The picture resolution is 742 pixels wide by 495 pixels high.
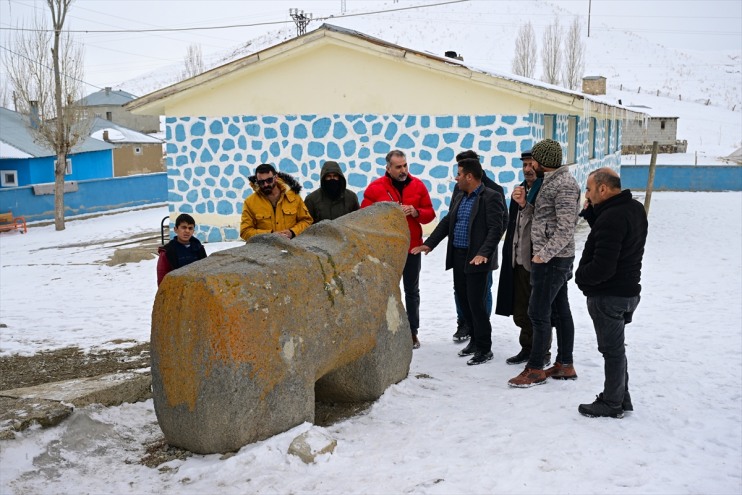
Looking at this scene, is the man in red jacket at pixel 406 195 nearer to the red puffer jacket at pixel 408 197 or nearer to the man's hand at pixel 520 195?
the red puffer jacket at pixel 408 197

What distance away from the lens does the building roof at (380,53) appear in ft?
39.7

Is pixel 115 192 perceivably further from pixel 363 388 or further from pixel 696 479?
pixel 696 479

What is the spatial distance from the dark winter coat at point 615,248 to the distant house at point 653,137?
36403 mm

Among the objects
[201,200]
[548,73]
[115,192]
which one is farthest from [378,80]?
[548,73]

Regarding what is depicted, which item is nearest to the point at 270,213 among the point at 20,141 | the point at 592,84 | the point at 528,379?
the point at 528,379

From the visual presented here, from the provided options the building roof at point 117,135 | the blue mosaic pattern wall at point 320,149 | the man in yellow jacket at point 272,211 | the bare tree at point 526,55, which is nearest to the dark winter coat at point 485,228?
the man in yellow jacket at point 272,211

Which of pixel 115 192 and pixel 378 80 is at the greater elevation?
pixel 378 80

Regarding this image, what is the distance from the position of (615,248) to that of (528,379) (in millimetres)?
1403

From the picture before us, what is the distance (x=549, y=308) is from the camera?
536 cm

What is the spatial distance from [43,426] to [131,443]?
55 cm

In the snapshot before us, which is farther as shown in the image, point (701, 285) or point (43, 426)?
point (701, 285)


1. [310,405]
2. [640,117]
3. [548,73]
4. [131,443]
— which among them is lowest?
[131,443]

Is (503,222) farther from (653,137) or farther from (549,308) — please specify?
(653,137)

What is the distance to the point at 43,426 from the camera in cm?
457
